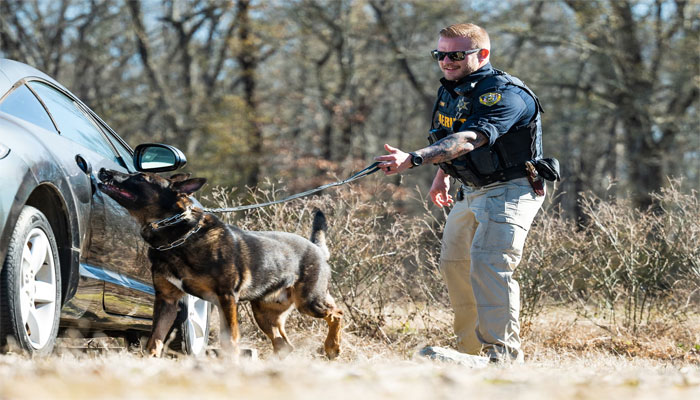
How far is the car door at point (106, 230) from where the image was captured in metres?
4.85

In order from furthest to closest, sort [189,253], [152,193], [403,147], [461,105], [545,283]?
[403,147] < [545,283] < [461,105] < [152,193] < [189,253]

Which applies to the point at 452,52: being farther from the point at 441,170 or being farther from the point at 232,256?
the point at 232,256

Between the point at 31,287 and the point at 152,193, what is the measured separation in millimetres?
1339

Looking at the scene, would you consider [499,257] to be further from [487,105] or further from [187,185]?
[187,185]

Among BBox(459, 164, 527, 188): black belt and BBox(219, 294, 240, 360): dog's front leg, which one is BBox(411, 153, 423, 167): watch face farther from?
BBox(219, 294, 240, 360): dog's front leg

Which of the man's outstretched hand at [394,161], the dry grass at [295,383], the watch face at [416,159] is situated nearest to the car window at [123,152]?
the man's outstretched hand at [394,161]

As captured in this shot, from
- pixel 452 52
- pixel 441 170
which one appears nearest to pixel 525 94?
pixel 452 52

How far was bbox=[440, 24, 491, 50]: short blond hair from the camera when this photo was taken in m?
5.52

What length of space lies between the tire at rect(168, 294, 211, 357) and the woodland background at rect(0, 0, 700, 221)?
1666 centimetres

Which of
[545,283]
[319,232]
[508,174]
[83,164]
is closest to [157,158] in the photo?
[83,164]

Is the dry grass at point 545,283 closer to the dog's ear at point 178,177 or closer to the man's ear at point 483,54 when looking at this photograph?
the dog's ear at point 178,177

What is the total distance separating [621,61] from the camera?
22344 millimetres

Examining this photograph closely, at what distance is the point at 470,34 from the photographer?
18.1ft

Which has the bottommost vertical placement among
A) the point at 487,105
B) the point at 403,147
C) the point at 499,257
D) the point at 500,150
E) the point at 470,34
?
the point at 403,147
